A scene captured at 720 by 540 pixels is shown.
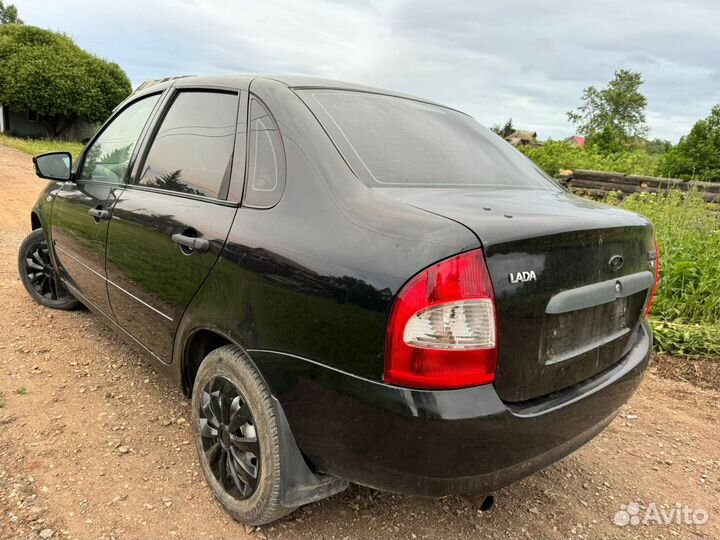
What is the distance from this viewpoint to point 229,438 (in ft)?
6.75

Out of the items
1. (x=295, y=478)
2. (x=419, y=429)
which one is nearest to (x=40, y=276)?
(x=295, y=478)

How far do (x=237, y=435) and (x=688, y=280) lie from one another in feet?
14.7

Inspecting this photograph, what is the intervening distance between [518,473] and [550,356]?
15.5 inches

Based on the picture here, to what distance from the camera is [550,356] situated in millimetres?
1665

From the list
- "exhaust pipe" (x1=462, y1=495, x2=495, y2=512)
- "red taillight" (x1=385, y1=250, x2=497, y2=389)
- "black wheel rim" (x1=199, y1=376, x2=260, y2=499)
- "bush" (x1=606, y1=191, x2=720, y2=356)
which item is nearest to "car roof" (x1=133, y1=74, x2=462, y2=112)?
"red taillight" (x1=385, y1=250, x2=497, y2=389)

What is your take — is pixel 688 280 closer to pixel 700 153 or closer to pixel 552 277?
pixel 552 277

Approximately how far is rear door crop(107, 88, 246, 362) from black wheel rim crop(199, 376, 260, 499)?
1.29 feet

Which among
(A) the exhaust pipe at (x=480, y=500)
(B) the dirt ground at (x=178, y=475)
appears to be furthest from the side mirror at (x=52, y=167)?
(A) the exhaust pipe at (x=480, y=500)

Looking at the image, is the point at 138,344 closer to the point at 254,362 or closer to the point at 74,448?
the point at 74,448

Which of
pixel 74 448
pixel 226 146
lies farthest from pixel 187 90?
pixel 74 448

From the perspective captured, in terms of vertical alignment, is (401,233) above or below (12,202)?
above

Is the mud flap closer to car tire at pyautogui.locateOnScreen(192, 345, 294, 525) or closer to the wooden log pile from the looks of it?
car tire at pyautogui.locateOnScreen(192, 345, 294, 525)

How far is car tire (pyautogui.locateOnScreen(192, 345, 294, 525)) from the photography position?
72.4 inches
